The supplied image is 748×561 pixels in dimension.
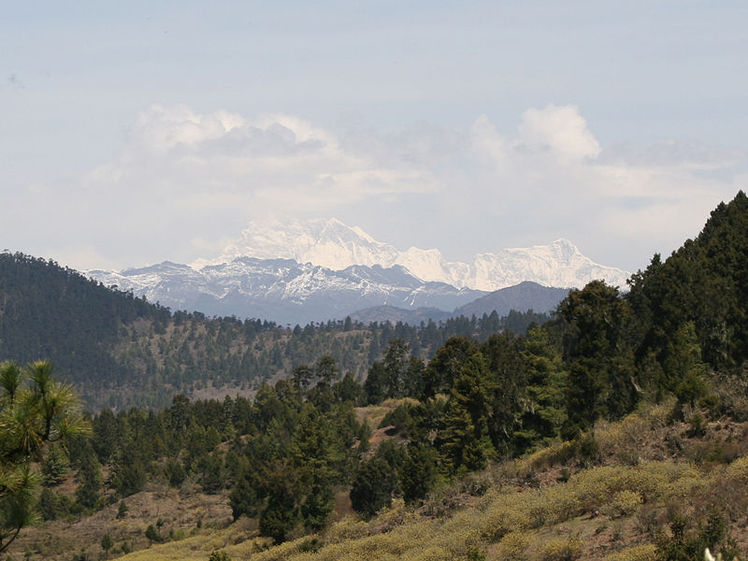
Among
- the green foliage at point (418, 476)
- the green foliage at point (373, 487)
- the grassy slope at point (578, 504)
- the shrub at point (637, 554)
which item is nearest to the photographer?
the shrub at point (637, 554)

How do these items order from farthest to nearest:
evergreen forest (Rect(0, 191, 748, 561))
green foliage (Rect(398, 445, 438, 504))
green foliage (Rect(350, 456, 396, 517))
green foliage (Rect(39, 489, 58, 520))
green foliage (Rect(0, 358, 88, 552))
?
green foliage (Rect(39, 489, 58, 520)), green foliage (Rect(350, 456, 396, 517)), green foliage (Rect(398, 445, 438, 504)), evergreen forest (Rect(0, 191, 748, 561)), green foliage (Rect(0, 358, 88, 552))

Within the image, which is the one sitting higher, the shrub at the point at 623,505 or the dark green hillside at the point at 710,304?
the dark green hillside at the point at 710,304

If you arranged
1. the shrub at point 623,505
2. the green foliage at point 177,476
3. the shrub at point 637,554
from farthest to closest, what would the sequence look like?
the green foliage at point 177,476 < the shrub at point 623,505 < the shrub at point 637,554

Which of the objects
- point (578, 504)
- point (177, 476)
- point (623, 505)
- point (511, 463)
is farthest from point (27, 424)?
point (177, 476)

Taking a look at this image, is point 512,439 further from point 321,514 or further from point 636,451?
point 636,451

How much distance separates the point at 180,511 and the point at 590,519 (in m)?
86.6

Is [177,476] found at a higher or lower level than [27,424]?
lower

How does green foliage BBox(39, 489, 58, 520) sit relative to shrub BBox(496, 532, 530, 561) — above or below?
below

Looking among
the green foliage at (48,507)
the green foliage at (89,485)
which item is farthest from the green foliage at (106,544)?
the green foliage at (89,485)

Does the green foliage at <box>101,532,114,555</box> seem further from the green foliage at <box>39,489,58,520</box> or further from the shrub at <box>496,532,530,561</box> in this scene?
the shrub at <box>496,532,530,561</box>

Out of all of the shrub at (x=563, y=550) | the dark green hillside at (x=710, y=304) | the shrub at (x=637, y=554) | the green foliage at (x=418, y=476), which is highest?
the dark green hillside at (x=710, y=304)

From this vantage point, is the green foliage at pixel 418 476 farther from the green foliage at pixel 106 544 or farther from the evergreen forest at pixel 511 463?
the green foliage at pixel 106 544

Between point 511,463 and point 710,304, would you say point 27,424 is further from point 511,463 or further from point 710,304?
point 710,304

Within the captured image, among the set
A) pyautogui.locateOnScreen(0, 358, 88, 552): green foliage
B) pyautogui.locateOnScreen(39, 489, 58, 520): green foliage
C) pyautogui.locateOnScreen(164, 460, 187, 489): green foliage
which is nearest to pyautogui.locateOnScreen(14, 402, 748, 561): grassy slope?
pyautogui.locateOnScreen(0, 358, 88, 552): green foliage
